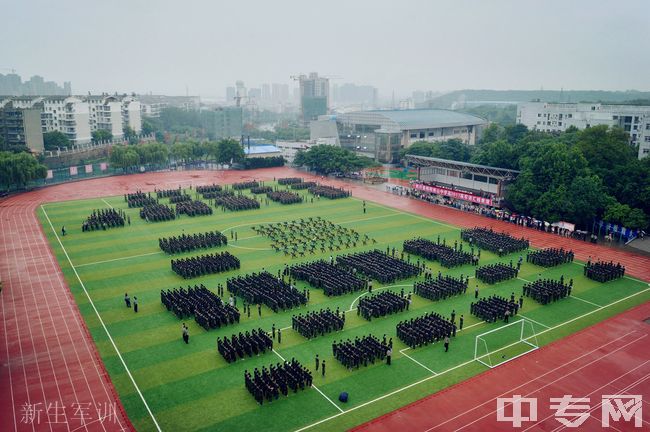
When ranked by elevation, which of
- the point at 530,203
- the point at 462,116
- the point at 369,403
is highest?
the point at 462,116

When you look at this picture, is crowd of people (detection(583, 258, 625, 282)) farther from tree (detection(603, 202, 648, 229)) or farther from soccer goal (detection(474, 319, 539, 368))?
soccer goal (detection(474, 319, 539, 368))

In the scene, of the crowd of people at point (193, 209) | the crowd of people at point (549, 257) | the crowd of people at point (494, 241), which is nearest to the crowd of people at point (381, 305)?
the crowd of people at point (549, 257)

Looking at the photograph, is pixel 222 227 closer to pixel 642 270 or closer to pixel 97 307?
pixel 97 307

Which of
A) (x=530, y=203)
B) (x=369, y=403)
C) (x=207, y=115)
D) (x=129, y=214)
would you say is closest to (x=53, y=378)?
(x=369, y=403)

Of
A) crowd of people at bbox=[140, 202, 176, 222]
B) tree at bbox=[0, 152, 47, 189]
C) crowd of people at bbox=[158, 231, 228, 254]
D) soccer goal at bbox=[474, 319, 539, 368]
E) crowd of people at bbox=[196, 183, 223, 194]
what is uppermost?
tree at bbox=[0, 152, 47, 189]

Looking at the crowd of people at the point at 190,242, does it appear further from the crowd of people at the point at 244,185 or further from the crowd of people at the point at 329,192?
the crowd of people at the point at 244,185

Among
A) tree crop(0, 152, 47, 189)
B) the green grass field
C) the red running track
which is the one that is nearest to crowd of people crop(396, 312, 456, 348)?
the green grass field
